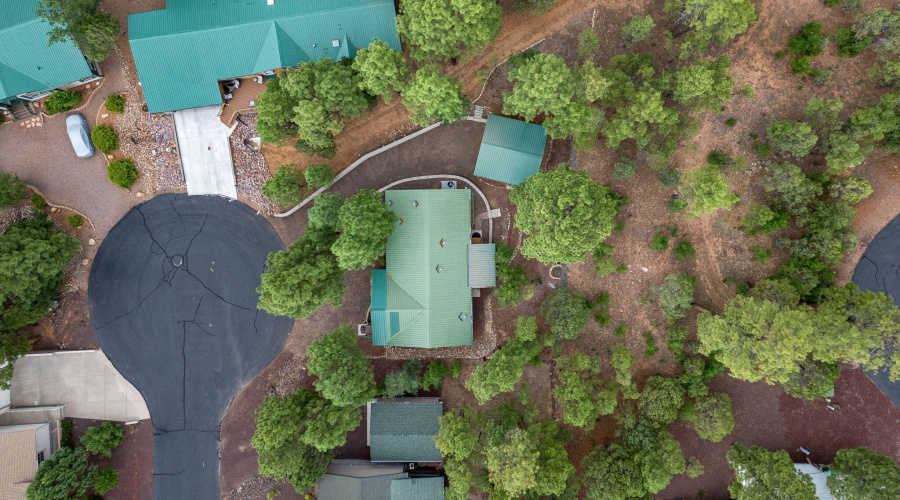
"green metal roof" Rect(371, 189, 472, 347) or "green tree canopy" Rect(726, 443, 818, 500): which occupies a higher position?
"green metal roof" Rect(371, 189, 472, 347)

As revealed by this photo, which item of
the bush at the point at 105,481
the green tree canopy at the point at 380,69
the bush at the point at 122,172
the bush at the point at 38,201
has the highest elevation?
the green tree canopy at the point at 380,69

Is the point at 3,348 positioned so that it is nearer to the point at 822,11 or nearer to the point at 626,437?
the point at 626,437

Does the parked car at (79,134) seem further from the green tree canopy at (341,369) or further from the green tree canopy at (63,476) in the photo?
the green tree canopy at (341,369)

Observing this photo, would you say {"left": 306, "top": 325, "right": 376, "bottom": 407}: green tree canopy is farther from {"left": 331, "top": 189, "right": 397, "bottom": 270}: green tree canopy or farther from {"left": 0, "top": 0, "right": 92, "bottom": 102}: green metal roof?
{"left": 0, "top": 0, "right": 92, "bottom": 102}: green metal roof

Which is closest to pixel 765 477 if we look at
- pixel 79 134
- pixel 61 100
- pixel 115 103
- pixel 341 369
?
pixel 341 369

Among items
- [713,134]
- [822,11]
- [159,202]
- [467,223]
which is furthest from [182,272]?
[822,11]

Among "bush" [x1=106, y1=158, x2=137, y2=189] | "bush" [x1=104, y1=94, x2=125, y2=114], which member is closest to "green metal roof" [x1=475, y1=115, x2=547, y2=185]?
"bush" [x1=106, y1=158, x2=137, y2=189]

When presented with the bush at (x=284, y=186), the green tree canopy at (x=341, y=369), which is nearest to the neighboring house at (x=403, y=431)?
Result: the green tree canopy at (x=341, y=369)
